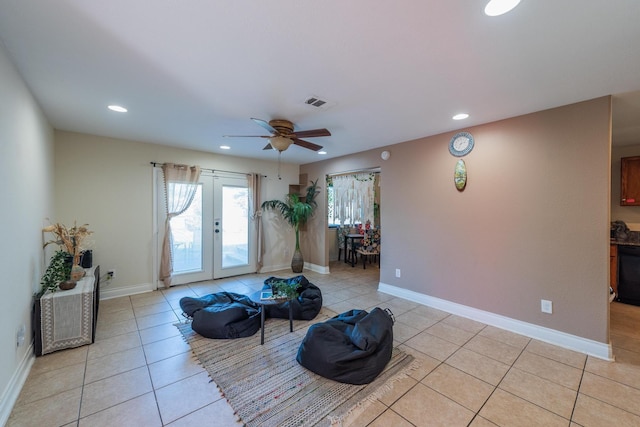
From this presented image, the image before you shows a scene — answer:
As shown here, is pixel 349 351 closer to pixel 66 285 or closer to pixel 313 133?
pixel 313 133

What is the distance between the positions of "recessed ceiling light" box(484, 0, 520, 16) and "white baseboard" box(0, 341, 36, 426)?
3696 millimetres

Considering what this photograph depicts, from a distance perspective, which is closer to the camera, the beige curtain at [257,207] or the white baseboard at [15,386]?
the white baseboard at [15,386]

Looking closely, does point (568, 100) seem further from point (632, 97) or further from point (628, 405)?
point (628, 405)

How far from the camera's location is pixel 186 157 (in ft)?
14.6

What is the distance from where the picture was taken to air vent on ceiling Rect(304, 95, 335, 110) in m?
2.39

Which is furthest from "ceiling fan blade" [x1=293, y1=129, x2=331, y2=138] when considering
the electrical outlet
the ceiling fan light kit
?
the electrical outlet

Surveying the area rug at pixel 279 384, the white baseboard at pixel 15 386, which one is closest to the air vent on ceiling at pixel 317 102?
the area rug at pixel 279 384

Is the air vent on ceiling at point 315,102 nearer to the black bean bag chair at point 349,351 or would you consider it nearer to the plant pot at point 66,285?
the black bean bag chair at point 349,351

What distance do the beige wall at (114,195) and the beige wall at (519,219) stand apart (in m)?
4.04

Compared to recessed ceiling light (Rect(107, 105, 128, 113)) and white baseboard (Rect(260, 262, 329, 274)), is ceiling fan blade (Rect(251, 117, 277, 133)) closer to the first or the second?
recessed ceiling light (Rect(107, 105, 128, 113))

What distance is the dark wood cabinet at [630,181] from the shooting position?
3.80 metres

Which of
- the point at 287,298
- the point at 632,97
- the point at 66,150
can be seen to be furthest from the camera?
the point at 66,150

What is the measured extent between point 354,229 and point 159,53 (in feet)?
18.1

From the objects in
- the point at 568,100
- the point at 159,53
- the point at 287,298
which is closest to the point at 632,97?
the point at 568,100
